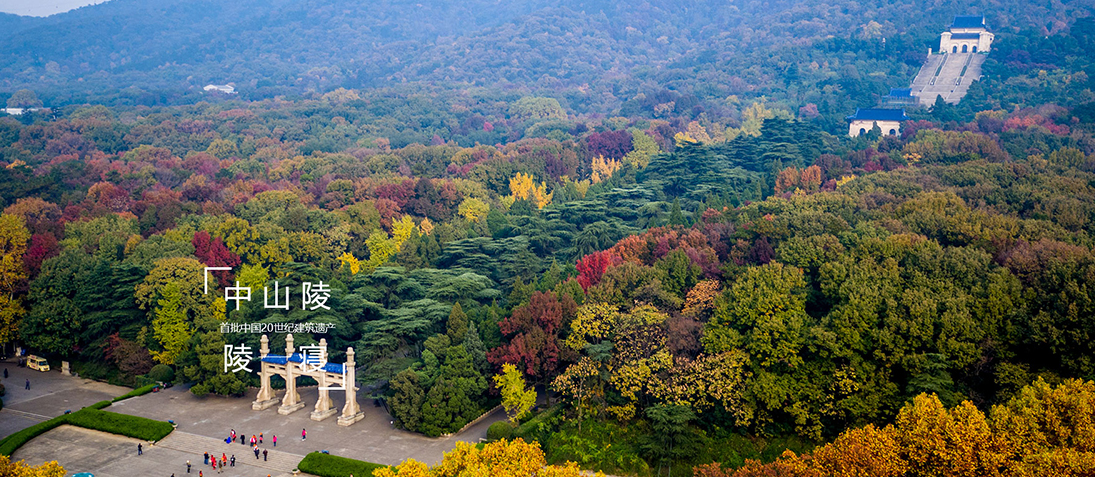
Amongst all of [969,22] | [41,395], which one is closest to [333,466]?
[41,395]

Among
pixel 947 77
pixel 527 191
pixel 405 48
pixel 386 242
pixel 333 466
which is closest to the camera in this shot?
pixel 333 466

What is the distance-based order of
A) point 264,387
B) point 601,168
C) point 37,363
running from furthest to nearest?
point 601,168 < point 37,363 < point 264,387

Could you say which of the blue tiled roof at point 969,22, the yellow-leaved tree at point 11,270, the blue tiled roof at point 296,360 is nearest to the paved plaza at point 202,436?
the blue tiled roof at point 296,360

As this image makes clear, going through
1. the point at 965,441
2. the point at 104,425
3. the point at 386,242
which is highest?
the point at 965,441

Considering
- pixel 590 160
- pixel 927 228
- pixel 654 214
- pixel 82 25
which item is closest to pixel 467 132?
pixel 590 160

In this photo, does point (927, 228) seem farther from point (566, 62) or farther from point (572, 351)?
point (566, 62)

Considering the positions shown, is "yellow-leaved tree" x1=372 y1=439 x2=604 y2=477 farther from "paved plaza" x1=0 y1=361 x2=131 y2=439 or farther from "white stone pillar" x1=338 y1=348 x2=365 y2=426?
"paved plaza" x1=0 y1=361 x2=131 y2=439

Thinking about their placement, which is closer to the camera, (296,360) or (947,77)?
(296,360)

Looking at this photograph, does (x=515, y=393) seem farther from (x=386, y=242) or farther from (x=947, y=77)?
(x=947, y=77)
